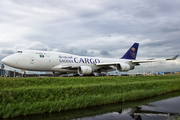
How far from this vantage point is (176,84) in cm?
2208

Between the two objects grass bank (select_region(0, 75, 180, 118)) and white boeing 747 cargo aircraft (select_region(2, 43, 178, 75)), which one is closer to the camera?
grass bank (select_region(0, 75, 180, 118))

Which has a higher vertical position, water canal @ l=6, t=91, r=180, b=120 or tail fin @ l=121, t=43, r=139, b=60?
tail fin @ l=121, t=43, r=139, b=60

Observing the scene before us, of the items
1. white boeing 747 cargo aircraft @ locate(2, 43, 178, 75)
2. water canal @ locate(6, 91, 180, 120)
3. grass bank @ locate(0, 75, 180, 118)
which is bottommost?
water canal @ locate(6, 91, 180, 120)

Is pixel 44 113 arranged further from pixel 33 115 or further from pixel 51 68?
pixel 51 68

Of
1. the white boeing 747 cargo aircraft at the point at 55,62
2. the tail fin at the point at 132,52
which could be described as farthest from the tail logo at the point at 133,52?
the white boeing 747 cargo aircraft at the point at 55,62

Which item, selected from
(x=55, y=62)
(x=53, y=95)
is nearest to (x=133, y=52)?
(x=55, y=62)

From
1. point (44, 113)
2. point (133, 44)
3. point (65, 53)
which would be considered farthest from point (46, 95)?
point (133, 44)

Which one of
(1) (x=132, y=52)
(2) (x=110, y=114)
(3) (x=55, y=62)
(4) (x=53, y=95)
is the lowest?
(2) (x=110, y=114)

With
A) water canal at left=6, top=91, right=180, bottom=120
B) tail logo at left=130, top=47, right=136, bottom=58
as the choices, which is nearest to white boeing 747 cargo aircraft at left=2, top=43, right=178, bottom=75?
tail logo at left=130, top=47, right=136, bottom=58

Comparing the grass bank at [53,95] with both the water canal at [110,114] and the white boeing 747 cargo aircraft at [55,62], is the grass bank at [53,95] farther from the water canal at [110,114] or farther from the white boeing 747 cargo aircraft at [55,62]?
the white boeing 747 cargo aircraft at [55,62]

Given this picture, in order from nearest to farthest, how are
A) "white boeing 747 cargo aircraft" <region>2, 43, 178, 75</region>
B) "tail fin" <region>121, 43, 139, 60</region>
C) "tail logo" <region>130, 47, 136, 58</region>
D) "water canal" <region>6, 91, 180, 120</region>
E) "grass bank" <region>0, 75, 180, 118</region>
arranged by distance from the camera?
"water canal" <region>6, 91, 180, 120</region>
"grass bank" <region>0, 75, 180, 118</region>
"white boeing 747 cargo aircraft" <region>2, 43, 178, 75</region>
"tail fin" <region>121, 43, 139, 60</region>
"tail logo" <region>130, 47, 136, 58</region>

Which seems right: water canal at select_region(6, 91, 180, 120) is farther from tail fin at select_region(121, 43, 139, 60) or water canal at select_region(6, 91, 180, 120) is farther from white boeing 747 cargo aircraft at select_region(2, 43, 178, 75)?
tail fin at select_region(121, 43, 139, 60)

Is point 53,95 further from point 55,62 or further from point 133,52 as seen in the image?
point 133,52

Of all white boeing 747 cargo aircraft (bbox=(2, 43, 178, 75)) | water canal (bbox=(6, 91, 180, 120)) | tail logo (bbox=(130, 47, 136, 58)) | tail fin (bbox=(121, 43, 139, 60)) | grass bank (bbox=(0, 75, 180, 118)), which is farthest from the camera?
tail logo (bbox=(130, 47, 136, 58))
